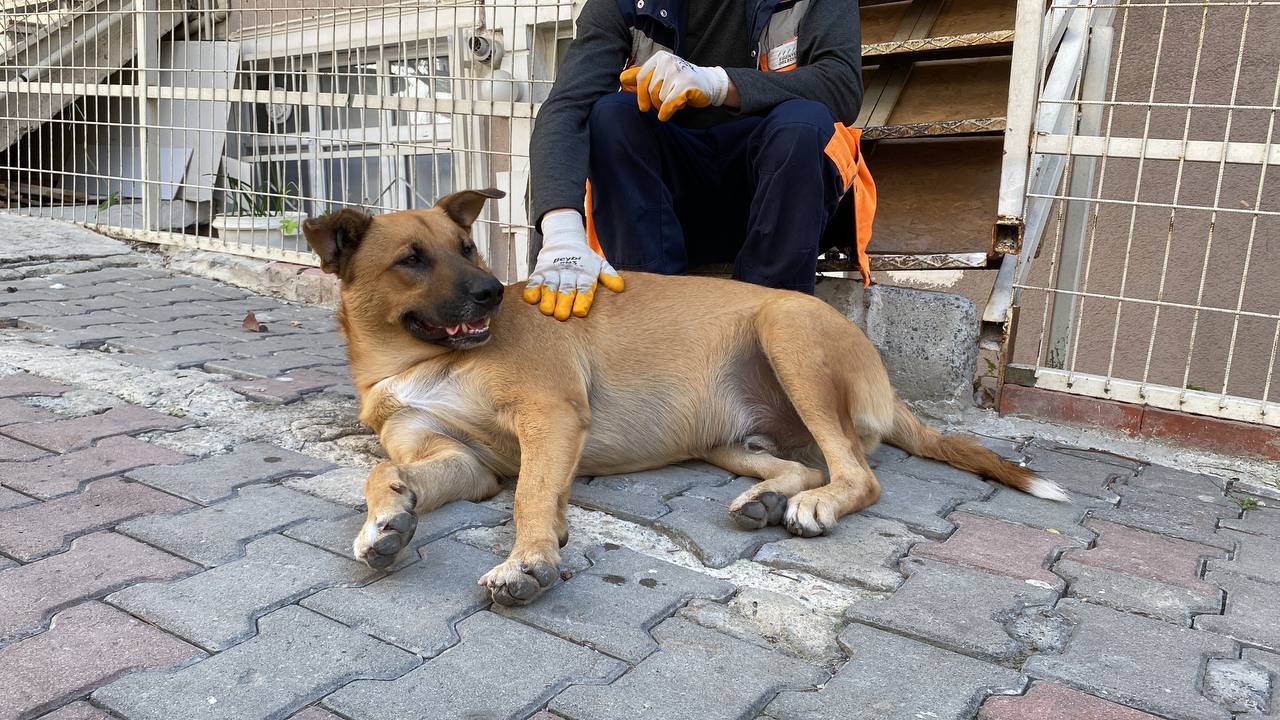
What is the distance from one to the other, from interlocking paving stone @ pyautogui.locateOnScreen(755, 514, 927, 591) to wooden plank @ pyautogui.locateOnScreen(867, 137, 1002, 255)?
2.22 m

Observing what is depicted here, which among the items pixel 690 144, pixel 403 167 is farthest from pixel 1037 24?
pixel 403 167

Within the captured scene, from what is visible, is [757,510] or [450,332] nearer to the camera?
[757,510]

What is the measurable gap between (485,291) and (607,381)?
48cm

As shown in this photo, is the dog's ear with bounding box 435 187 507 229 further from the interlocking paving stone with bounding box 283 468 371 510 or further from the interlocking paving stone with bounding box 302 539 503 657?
the interlocking paving stone with bounding box 302 539 503 657

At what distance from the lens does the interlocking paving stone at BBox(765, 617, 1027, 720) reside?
1569 mm

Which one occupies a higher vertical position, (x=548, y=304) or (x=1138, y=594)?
(x=548, y=304)

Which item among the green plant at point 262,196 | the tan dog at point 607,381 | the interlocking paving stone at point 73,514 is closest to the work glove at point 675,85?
the tan dog at point 607,381

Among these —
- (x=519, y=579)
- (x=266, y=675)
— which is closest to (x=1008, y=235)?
(x=519, y=579)

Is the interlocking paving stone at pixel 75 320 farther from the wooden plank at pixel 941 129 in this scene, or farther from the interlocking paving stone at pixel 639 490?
the wooden plank at pixel 941 129

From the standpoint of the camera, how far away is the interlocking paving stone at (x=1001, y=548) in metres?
2.21

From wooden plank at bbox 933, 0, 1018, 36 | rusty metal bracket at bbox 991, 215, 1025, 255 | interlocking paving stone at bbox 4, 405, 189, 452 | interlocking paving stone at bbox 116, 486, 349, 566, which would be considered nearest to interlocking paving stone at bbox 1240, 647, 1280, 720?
interlocking paving stone at bbox 116, 486, 349, 566

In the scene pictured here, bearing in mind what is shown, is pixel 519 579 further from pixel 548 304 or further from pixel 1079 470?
pixel 1079 470

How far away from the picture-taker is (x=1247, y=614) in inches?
80.7

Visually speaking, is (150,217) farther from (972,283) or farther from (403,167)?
(972,283)
